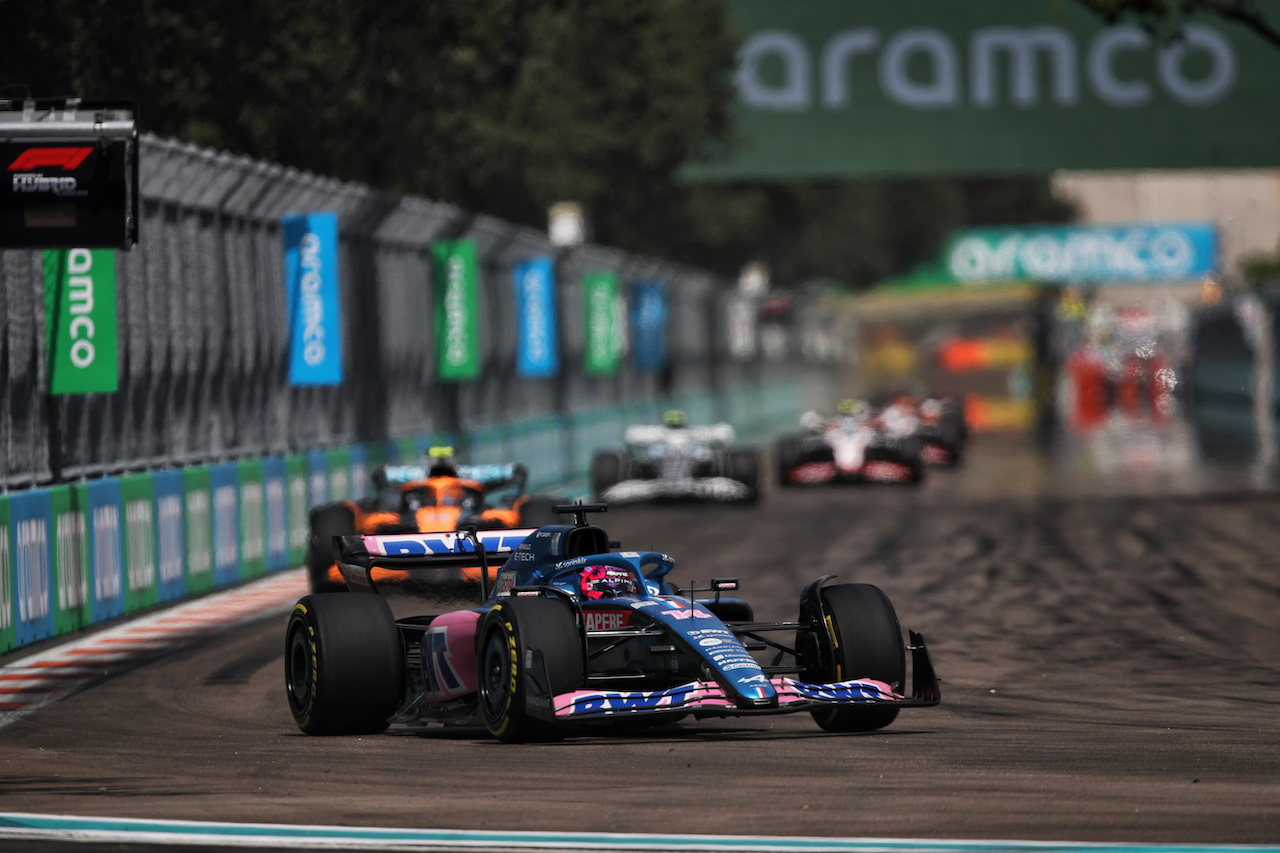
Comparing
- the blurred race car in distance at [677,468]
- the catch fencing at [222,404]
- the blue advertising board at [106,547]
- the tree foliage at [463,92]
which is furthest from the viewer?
the blurred race car in distance at [677,468]

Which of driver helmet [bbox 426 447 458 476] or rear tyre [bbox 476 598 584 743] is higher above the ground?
driver helmet [bbox 426 447 458 476]

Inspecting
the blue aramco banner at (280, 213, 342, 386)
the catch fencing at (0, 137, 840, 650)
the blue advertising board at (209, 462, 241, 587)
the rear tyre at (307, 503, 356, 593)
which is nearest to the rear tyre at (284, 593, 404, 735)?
the catch fencing at (0, 137, 840, 650)

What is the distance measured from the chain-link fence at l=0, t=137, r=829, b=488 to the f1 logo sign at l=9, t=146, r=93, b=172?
1.51m

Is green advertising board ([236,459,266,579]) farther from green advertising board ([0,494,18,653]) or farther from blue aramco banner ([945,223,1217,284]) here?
blue aramco banner ([945,223,1217,284])

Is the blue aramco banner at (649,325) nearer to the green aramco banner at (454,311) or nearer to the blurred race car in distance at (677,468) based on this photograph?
the green aramco banner at (454,311)

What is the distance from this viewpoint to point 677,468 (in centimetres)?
2741

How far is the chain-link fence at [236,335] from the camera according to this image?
15977 mm

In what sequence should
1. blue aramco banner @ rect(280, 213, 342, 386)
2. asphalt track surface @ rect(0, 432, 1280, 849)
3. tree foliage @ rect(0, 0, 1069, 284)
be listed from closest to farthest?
asphalt track surface @ rect(0, 432, 1280, 849)
blue aramco banner @ rect(280, 213, 342, 386)
tree foliage @ rect(0, 0, 1069, 284)

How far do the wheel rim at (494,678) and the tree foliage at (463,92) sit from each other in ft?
47.8

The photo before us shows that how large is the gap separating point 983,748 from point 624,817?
2213mm

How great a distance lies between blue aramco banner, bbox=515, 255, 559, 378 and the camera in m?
33.1

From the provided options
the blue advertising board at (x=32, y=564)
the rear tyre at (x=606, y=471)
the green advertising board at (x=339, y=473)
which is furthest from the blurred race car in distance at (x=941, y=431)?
the blue advertising board at (x=32, y=564)

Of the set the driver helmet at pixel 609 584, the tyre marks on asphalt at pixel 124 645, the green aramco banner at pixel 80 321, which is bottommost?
the tyre marks on asphalt at pixel 124 645

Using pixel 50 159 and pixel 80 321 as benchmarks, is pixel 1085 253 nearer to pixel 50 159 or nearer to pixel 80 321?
pixel 80 321
